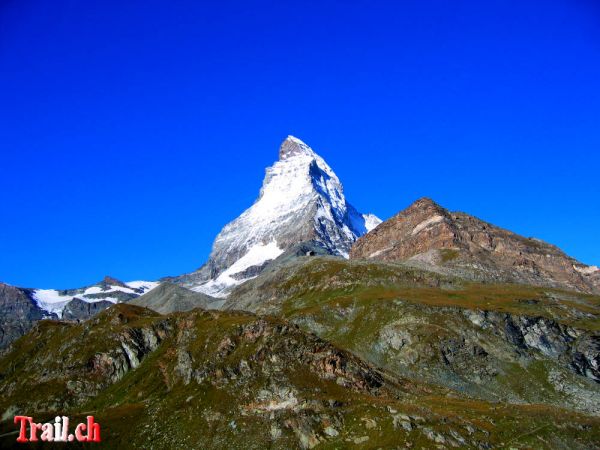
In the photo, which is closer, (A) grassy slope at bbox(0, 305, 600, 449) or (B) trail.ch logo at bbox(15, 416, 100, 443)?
(A) grassy slope at bbox(0, 305, 600, 449)

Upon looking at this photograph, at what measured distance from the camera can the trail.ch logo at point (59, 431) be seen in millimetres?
141500

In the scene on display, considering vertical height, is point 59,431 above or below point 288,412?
above

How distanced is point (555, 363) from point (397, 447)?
97368 millimetres

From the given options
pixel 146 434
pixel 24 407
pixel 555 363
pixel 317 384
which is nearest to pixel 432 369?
pixel 555 363

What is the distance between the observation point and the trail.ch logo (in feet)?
464

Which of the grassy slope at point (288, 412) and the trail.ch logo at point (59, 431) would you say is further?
the trail.ch logo at point (59, 431)

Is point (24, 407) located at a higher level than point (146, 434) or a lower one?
higher

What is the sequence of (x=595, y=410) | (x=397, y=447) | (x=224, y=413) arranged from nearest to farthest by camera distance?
(x=397, y=447) < (x=224, y=413) < (x=595, y=410)

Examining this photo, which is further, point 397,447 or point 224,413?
point 224,413

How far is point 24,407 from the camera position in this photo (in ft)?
611

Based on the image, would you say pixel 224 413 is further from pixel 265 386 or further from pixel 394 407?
pixel 394 407

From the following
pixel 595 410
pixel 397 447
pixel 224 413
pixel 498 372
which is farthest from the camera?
pixel 498 372

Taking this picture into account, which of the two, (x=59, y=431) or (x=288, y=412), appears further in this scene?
(x=59, y=431)

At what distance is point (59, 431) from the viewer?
145 metres
